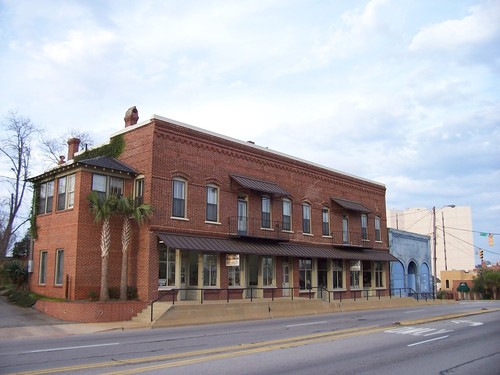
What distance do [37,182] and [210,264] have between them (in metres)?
10.8

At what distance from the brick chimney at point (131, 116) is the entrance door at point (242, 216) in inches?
304

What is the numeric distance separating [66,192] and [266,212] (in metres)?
12.0

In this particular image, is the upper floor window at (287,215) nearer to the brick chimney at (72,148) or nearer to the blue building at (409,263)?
the brick chimney at (72,148)

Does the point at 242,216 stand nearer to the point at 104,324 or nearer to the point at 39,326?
the point at 104,324

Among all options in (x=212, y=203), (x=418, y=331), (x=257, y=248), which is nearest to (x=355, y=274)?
(x=257, y=248)

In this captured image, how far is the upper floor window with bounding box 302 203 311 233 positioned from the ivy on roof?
13298mm

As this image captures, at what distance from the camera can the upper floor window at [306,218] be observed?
34934 mm

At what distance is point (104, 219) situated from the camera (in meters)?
24.0

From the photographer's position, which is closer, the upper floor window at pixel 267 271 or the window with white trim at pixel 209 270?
the window with white trim at pixel 209 270

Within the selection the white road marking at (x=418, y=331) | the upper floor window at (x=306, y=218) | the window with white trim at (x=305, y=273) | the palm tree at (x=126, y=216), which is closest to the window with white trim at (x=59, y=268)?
the palm tree at (x=126, y=216)

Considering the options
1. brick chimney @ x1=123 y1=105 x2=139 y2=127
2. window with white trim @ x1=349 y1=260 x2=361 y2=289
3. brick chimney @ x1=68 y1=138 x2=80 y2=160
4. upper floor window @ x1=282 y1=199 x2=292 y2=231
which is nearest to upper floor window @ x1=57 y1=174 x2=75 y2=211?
brick chimney @ x1=123 y1=105 x2=139 y2=127

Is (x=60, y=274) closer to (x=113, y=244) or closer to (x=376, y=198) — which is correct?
(x=113, y=244)

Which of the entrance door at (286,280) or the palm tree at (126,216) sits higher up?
the palm tree at (126,216)

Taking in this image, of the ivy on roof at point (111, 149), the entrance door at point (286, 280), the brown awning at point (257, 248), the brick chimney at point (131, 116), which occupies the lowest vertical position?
the entrance door at point (286, 280)
